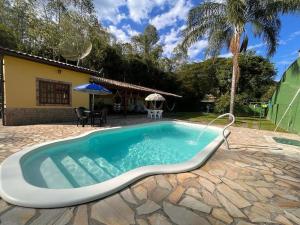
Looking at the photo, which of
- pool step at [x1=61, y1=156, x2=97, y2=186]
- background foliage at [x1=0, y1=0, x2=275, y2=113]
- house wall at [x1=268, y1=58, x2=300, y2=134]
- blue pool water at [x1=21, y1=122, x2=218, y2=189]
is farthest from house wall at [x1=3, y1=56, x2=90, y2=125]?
house wall at [x1=268, y1=58, x2=300, y2=134]

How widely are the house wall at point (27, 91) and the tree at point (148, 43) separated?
21.0 meters

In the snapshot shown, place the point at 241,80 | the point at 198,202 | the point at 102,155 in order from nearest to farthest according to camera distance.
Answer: the point at 198,202
the point at 102,155
the point at 241,80

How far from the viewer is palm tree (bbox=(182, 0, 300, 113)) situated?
12.8 meters

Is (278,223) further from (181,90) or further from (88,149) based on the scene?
(181,90)

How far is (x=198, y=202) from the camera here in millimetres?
2842

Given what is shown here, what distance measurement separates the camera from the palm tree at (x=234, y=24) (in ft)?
42.0

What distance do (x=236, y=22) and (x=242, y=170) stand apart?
12009 millimetres

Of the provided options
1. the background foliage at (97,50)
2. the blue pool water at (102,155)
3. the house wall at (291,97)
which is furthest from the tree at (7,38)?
the house wall at (291,97)

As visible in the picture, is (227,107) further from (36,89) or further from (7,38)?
(7,38)

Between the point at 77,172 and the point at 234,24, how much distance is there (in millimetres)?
13667

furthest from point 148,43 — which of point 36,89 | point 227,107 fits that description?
point 36,89

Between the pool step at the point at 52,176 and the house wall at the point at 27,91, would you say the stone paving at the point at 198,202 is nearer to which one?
the pool step at the point at 52,176

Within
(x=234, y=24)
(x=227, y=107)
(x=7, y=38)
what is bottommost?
(x=227, y=107)

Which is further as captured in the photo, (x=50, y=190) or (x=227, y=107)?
(x=227, y=107)
